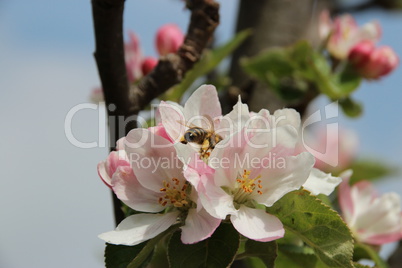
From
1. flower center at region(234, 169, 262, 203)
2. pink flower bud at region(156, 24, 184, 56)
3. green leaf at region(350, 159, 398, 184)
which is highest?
pink flower bud at region(156, 24, 184, 56)

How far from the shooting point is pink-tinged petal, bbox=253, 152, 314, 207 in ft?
3.02

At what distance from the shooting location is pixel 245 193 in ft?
3.20

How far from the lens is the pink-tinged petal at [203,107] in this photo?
3.26 feet

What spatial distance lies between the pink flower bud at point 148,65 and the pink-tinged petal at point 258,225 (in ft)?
3.18

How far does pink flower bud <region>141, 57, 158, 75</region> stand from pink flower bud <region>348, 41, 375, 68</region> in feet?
2.49

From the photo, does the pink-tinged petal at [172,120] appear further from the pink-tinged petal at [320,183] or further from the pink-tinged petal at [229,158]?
the pink-tinged petal at [320,183]

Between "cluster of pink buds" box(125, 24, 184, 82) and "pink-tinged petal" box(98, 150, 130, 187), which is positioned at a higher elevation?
"cluster of pink buds" box(125, 24, 184, 82)

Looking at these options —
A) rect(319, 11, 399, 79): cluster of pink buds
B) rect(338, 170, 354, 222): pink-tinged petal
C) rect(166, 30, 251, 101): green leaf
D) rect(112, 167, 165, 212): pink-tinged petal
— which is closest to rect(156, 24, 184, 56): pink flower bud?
rect(166, 30, 251, 101): green leaf

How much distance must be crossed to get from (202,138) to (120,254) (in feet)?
0.79

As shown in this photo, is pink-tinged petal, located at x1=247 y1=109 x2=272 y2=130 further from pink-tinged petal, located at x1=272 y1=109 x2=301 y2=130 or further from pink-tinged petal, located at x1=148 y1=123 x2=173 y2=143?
pink-tinged petal, located at x1=148 y1=123 x2=173 y2=143

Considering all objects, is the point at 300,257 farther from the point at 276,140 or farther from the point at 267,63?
the point at 267,63

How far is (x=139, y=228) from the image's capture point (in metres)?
0.93

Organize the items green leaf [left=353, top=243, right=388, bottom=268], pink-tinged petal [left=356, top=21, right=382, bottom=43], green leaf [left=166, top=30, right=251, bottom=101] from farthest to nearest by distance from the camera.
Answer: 1. pink-tinged petal [left=356, top=21, right=382, bottom=43]
2. green leaf [left=166, top=30, right=251, bottom=101]
3. green leaf [left=353, top=243, right=388, bottom=268]

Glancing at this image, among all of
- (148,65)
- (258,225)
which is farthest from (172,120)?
(148,65)
